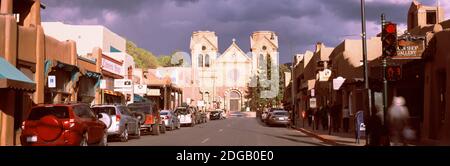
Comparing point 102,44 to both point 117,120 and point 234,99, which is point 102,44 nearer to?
point 117,120

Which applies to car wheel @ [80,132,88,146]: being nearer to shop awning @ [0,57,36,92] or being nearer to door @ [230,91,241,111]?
shop awning @ [0,57,36,92]

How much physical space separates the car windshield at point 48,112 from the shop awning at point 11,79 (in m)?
3.08

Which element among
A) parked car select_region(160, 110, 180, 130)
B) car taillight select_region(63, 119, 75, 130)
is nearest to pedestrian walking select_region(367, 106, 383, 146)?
car taillight select_region(63, 119, 75, 130)

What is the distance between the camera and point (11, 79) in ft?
66.8

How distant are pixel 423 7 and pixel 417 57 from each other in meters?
17.7

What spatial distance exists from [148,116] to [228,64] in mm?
97916

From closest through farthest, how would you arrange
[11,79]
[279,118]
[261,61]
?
[11,79] → [279,118] → [261,61]

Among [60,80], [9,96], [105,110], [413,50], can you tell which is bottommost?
[105,110]

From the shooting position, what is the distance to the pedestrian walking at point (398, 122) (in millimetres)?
15469

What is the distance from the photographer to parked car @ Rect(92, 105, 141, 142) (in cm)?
2444

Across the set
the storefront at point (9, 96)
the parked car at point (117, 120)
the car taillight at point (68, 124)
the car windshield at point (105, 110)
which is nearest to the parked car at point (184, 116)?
the parked car at point (117, 120)

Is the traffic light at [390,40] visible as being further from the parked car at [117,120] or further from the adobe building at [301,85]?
the adobe building at [301,85]

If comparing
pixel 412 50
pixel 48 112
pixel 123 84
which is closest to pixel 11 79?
pixel 48 112
